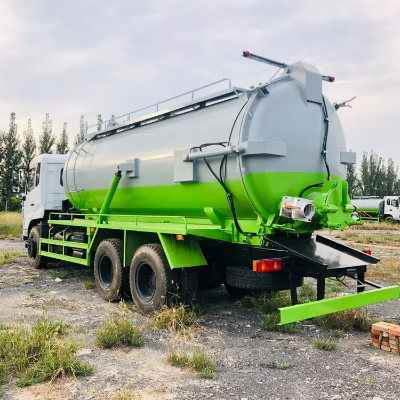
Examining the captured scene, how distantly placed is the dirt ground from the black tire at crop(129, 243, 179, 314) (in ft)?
0.89

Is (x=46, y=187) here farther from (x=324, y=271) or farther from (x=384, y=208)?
(x=384, y=208)

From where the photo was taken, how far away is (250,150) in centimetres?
546

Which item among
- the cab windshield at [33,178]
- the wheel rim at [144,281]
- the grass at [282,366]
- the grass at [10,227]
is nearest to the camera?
the grass at [282,366]

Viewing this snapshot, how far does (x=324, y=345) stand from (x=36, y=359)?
3.12 meters

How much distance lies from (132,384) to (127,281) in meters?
3.33

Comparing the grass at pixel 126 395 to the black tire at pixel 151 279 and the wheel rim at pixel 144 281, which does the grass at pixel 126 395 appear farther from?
the wheel rim at pixel 144 281

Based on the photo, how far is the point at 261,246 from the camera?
18.8 feet

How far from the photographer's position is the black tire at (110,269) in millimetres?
7343

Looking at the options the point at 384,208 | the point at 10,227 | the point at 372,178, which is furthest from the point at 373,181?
the point at 10,227

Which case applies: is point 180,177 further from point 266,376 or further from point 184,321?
point 266,376

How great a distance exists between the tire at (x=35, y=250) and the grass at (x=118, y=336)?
6.24 m

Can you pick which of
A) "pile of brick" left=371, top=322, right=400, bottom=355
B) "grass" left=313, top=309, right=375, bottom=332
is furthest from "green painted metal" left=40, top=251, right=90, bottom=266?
"pile of brick" left=371, top=322, right=400, bottom=355

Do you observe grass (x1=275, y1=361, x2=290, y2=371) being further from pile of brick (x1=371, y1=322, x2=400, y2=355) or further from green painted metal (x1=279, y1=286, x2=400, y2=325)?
pile of brick (x1=371, y1=322, x2=400, y2=355)

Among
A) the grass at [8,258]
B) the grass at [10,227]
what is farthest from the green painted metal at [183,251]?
the grass at [10,227]
